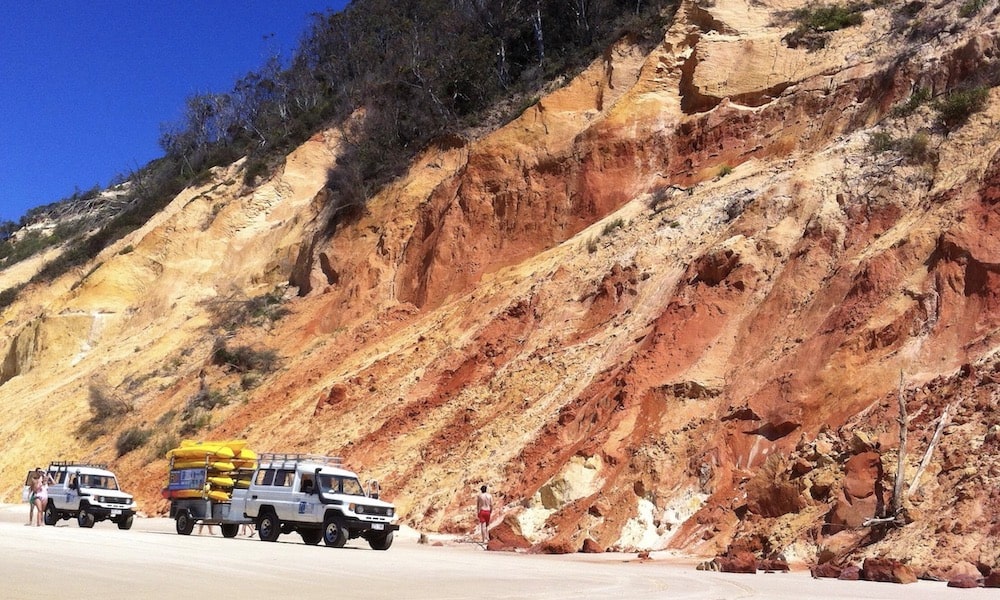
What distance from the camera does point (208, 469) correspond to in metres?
21.5

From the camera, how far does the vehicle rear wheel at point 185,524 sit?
21250mm

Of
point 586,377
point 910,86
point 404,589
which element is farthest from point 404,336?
point 404,589

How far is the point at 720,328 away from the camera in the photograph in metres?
21.0

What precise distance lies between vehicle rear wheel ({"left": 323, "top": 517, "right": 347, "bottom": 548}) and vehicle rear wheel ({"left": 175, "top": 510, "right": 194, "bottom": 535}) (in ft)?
14.0

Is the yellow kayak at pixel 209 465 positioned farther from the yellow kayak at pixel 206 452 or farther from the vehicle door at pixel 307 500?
the vehicle door at pixel 307 500

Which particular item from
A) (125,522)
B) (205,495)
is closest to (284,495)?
(205,495)

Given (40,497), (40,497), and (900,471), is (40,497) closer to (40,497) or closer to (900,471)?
(40,497)

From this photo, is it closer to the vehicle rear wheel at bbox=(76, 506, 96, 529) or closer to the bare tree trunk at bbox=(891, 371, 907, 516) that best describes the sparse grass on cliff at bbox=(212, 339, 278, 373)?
the vehicle rear wheel at bbox=(76, 506, 96, 529)

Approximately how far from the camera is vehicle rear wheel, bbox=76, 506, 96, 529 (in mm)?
23344

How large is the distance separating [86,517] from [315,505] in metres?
7.83

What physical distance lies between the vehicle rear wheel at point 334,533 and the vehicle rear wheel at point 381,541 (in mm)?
490

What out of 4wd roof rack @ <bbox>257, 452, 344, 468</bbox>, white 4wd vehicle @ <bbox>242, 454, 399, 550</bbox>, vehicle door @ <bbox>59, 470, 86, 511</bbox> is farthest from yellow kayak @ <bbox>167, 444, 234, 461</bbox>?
vehicle door @ <bbox>59, 470, 86, 511</bbox>

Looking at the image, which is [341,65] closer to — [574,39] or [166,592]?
[574,39]

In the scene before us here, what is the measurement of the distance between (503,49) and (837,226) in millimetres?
23368
